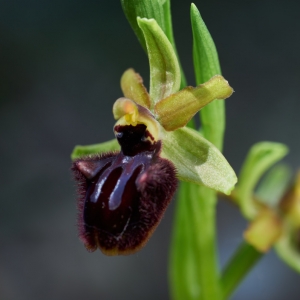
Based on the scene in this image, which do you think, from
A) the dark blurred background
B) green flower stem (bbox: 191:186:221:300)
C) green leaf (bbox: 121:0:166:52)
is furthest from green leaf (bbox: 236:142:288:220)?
Result: the dark blurred background

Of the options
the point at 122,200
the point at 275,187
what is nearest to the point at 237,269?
the point at 275,187

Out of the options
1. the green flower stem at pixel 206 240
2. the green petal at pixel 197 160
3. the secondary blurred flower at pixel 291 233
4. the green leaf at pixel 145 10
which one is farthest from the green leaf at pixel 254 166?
the green leaf at pixel 145 10

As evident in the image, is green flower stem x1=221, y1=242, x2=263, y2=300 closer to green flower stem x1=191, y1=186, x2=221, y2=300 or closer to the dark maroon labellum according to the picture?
green flower stem x1=191, y1=186, x2=221, y2=300

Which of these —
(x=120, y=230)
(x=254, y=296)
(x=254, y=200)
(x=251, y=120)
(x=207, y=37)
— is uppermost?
(x=207, y=37)

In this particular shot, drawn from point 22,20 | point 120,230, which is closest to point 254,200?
point 120,230

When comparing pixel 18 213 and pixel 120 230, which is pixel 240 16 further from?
pixel 120 230

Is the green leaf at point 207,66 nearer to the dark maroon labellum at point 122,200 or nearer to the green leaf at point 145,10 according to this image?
the green leaf at point 145,10
